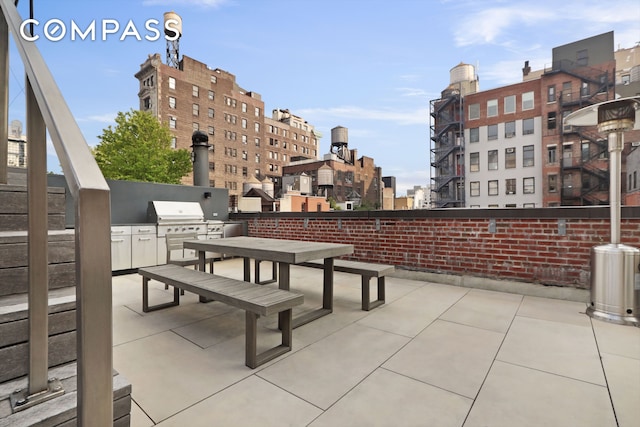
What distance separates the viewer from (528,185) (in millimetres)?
26969

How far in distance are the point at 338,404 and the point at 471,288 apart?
3489mm

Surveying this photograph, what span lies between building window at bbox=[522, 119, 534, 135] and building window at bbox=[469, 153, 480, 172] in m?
4.13

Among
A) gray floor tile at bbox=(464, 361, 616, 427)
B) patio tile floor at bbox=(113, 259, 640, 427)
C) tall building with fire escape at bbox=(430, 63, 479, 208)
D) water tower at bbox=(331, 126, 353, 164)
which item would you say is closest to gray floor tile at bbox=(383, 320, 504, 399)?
patio tile floor at bbox=(113, 259, 640, 427)

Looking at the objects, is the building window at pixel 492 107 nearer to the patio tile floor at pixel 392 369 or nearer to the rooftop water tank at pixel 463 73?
the rooftop water tank at pixel 463 73

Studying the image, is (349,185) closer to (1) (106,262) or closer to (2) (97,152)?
(2) (97,152)

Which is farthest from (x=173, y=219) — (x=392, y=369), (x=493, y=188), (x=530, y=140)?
(x=530, y=140)

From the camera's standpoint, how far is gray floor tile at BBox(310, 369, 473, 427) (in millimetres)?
1659

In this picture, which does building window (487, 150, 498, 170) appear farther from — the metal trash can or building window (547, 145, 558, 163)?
the metal trash can

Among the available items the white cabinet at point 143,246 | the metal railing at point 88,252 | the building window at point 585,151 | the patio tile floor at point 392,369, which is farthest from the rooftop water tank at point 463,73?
the metal railing at point 88,252

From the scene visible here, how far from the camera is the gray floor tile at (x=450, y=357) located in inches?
81.4

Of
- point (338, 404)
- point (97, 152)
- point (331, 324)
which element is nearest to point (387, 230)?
point (331, 324)

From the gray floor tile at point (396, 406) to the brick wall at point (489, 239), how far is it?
10.3 ft

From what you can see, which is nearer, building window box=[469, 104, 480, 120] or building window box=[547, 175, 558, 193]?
building window box=[547, 175, 558, 193]

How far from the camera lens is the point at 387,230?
5.50 metres
